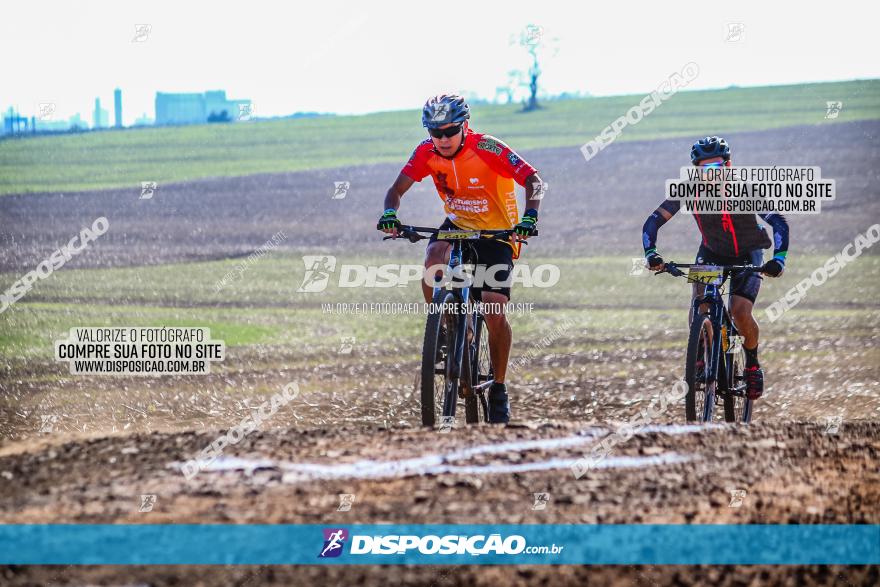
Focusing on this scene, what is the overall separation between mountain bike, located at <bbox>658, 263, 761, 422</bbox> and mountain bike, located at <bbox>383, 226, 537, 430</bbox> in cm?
146

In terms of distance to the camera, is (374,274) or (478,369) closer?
(478,369)

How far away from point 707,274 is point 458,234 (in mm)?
2058

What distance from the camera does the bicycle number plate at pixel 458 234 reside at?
297 inches

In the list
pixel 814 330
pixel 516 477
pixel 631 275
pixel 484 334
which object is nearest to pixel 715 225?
pixel 484 334

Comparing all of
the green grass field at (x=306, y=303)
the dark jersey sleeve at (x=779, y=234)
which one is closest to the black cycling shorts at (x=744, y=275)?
the dark jersey sleeve at (x=779, y=234)

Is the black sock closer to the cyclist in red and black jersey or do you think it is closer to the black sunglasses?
the cyclist in red and black jersey

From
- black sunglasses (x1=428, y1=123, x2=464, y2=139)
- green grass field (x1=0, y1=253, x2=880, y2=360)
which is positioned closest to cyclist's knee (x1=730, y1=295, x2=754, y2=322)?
black sunglasses (x1=428, y1=123, x2=464, y2=139)

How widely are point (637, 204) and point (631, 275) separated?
3.34 meters

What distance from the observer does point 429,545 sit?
218 inches

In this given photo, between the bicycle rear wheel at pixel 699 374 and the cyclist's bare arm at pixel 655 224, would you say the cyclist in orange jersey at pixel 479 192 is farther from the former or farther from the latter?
the bicycle rear wheel at pixel 699 374

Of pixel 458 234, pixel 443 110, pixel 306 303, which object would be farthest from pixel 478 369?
pixel 306 303

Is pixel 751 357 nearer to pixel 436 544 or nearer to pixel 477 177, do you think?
pixel 477 177

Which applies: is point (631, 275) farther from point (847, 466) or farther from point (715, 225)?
point (847, 466)

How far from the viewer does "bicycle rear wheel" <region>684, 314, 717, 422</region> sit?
26.1ft
